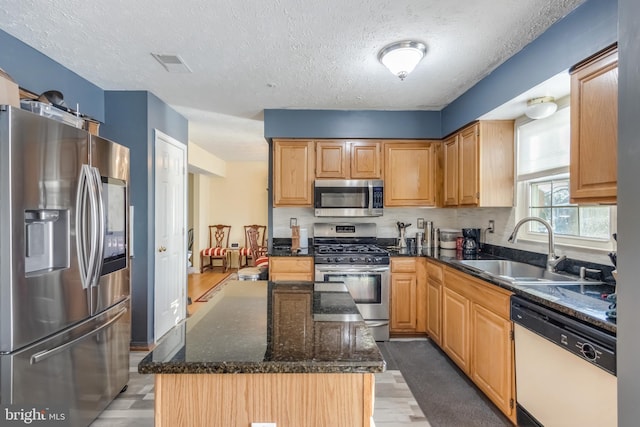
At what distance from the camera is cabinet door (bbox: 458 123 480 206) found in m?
2.87

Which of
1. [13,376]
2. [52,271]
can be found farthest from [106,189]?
[13,376]

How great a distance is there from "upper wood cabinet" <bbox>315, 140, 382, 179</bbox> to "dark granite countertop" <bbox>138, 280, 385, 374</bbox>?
85.5 inches

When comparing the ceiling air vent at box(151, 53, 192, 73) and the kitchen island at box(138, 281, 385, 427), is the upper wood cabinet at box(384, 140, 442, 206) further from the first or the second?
the kitchen island at box(138, 281, 385, 427)

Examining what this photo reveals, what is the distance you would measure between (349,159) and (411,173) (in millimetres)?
728

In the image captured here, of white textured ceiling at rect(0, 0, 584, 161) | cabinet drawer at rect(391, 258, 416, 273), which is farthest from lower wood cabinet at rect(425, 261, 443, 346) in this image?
white textured ceiling at rect(0, 0, 584, 161)

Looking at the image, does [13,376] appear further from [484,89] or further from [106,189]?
[484,89]

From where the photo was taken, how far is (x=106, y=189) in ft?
6.51

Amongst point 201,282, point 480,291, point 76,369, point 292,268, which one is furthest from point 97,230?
point 201,282

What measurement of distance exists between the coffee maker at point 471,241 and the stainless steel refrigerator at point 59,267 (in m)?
3.08

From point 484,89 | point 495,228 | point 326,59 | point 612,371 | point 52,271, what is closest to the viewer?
point 612,371

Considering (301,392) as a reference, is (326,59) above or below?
above

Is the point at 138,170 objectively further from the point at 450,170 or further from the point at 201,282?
the point at 201,282

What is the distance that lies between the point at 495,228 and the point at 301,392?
2.85 m

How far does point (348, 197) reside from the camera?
3.52 meters
